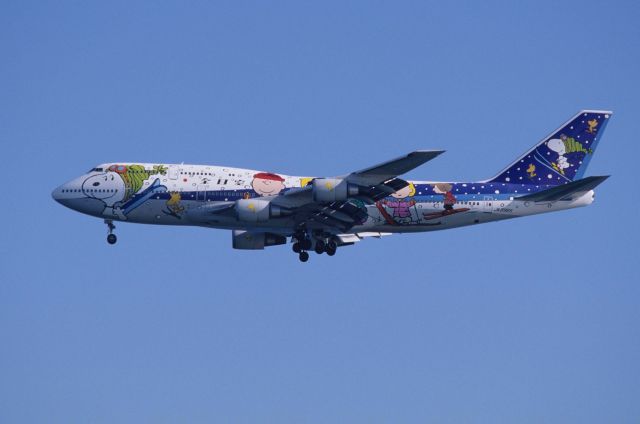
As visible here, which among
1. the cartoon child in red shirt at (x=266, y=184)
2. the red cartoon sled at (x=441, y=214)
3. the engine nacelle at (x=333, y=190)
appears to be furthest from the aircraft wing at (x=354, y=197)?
the red cartoon sled at (x=441, y=214)

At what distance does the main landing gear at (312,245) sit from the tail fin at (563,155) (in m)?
10.3

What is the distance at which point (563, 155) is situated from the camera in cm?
6600

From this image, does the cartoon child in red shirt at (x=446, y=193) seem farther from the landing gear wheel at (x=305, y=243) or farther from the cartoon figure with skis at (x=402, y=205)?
the landing gear wheel at (x=305, y=243)

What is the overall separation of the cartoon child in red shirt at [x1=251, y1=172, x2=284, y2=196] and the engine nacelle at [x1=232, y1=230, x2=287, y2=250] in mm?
4018

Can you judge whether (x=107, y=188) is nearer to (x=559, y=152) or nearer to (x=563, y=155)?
(x=559, y=152)

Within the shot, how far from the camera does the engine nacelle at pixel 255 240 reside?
6619 cm

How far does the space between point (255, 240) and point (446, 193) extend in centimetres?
1216

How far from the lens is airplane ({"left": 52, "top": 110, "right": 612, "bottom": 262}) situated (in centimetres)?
6028

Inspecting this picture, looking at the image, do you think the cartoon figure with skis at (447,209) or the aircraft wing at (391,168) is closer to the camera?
the aircraft wing at (391,168)

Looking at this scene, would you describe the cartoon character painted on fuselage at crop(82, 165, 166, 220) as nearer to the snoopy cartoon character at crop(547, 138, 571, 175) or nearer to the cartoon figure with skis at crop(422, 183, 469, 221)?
the cartoon figure with skis at crop(422, 183, 469, 221)

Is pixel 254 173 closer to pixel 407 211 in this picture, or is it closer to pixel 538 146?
pixel 407 211

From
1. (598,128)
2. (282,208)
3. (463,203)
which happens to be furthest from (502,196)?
(282,208)

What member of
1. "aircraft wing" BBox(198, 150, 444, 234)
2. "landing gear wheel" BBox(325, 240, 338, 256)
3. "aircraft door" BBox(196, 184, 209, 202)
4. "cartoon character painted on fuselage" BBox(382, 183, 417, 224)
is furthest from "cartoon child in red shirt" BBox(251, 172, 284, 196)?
"cartoon character painted on fuselage" BBox(382, 183, 417, 224)

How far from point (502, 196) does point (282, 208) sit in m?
13.0
